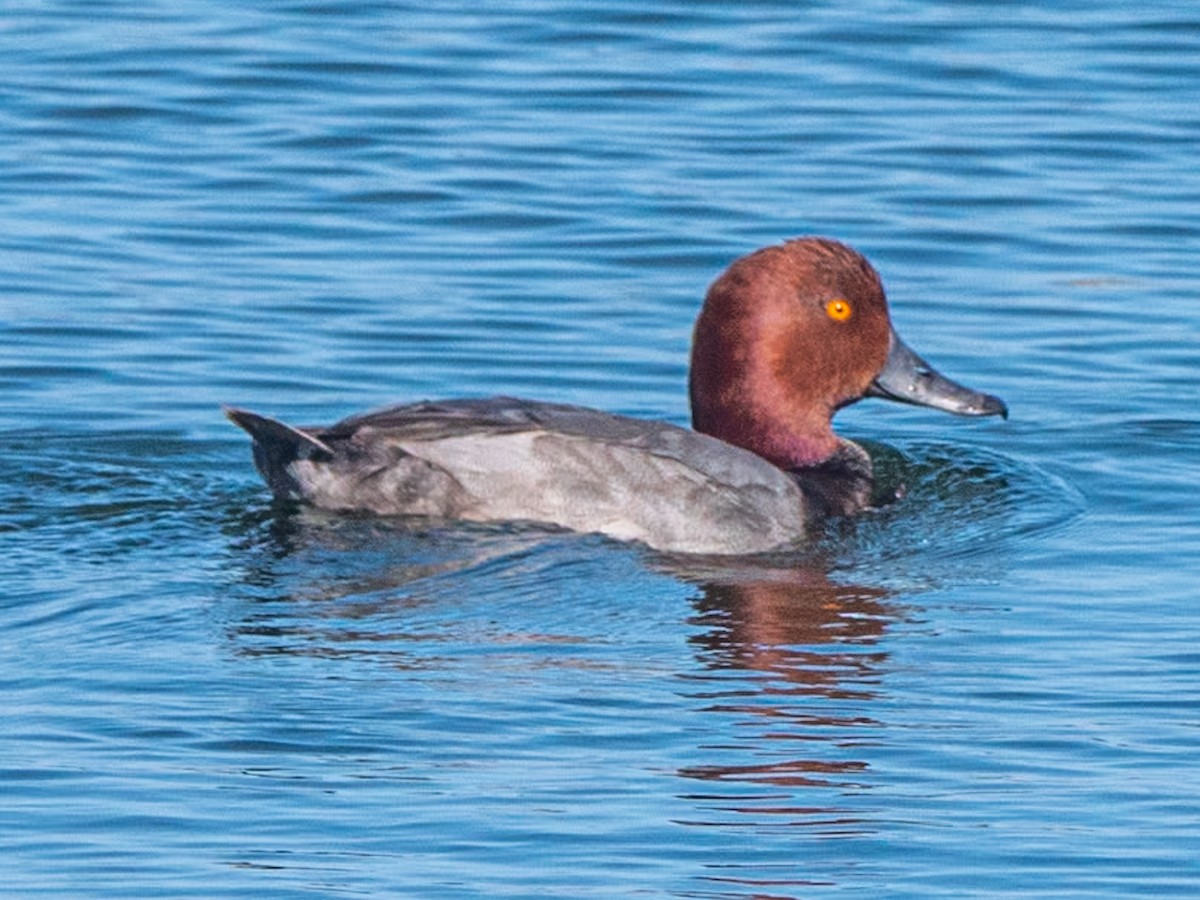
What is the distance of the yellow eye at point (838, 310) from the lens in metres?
10.2

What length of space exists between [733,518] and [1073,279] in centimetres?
432

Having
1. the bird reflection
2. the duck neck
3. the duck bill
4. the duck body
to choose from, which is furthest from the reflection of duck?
the duck bill

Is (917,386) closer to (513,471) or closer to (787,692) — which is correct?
(513,471)

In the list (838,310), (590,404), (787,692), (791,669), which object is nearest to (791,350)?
(838,310)

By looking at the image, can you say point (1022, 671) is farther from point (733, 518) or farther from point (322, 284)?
point (322, 284)

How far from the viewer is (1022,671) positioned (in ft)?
25.7

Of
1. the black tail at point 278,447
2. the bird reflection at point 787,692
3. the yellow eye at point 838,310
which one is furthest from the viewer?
the yellow eye at point 838,310

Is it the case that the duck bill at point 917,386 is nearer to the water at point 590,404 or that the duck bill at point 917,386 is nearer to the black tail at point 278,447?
the water at point 590,404

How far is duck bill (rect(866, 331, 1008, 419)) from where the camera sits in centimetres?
1043

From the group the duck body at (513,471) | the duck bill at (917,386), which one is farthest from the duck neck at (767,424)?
the duck body at (513,471)

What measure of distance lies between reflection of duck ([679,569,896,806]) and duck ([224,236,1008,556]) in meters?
0.39

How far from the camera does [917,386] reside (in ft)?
34.3

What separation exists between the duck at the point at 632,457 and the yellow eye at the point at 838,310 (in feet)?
0.11

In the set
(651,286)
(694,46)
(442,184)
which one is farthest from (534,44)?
(651,286)
